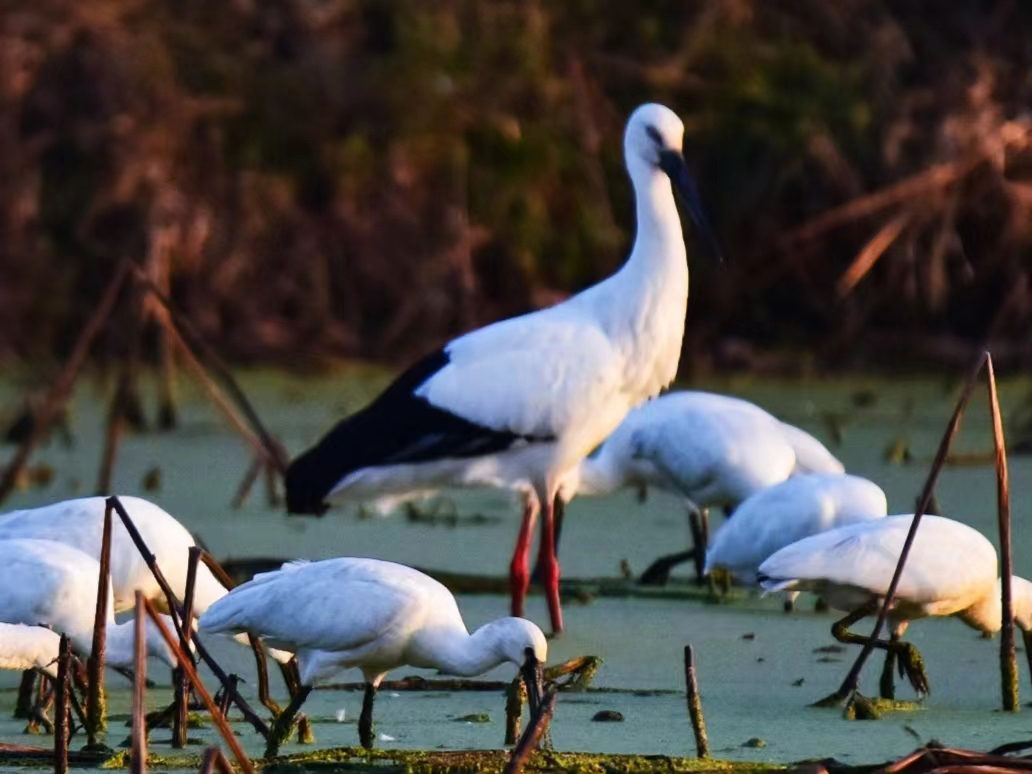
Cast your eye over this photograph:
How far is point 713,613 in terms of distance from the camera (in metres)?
5.07

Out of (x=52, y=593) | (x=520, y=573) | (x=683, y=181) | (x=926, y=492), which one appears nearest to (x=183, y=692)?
(x=52, y=593)

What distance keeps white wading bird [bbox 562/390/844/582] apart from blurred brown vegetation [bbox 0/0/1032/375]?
174 inches

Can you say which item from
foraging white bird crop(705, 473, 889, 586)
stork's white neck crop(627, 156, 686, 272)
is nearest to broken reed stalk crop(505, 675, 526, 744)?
foraging white bird crop(705, 473, 889, 586)

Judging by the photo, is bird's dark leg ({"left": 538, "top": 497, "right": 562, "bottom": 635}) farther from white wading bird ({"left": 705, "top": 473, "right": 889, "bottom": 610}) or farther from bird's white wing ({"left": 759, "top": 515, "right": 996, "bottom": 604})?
bird's white wing ({"left": 759, "top": 515, "right": 996, "bottom": 604})

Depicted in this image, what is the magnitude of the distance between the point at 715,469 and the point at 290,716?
250 centimetres

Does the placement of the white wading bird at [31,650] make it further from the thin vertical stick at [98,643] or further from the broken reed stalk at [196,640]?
the broken reed stalk at [196,640]

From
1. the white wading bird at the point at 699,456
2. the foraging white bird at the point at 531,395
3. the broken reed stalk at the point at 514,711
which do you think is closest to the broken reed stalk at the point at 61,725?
the broken reed stalk at the point at 514,711

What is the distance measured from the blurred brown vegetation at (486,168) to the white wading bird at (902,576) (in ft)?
20.7

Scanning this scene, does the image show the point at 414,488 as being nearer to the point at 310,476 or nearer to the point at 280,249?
the point at 310,476

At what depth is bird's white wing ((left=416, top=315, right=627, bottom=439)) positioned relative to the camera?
17.5ft

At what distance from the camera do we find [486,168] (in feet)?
36.9

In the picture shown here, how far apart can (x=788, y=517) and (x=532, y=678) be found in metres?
1.66

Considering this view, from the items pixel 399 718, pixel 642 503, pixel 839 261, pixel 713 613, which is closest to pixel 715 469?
pixel 713 613

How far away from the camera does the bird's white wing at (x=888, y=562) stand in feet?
13.2
